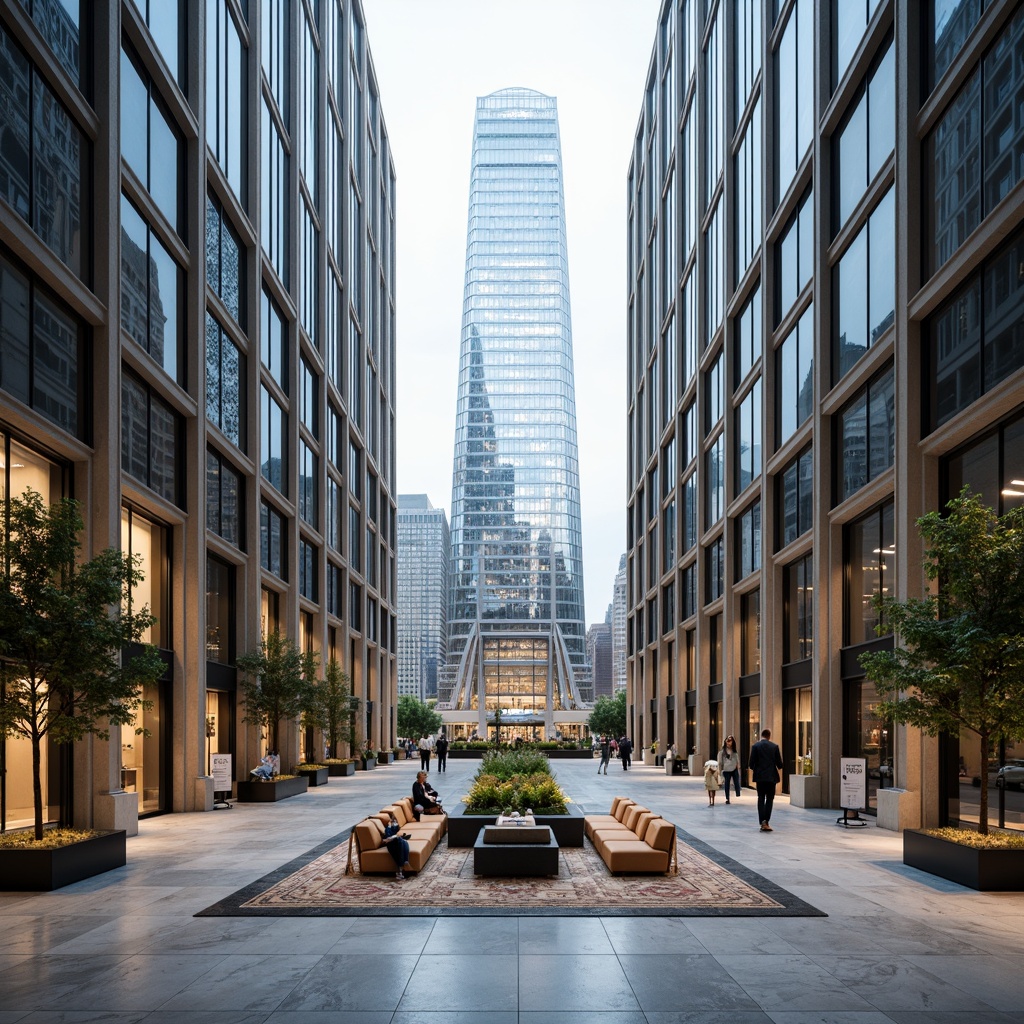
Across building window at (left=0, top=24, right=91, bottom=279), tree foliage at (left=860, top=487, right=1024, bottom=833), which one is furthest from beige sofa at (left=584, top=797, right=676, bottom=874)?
building window at (left=0, top=24, right=91, bottom=279)

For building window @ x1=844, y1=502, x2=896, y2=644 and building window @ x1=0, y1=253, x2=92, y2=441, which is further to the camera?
building window @ x1=844, y1=502, x2=896, y2=644

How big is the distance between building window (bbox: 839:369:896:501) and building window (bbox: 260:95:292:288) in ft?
65.0

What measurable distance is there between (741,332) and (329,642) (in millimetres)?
23457

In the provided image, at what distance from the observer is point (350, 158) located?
5438cm

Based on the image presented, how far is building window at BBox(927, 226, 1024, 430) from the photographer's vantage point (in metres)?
16.7

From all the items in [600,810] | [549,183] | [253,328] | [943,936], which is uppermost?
[549,183]

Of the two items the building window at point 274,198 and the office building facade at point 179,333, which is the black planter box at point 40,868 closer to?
the office building facade at point 179,333

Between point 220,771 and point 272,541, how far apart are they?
34.8ft

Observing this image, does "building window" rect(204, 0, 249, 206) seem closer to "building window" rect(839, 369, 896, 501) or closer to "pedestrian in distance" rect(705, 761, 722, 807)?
"building window" rect(839, 369, 896, 501)

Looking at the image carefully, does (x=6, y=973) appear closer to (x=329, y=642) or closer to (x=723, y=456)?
(x=723, y=456)

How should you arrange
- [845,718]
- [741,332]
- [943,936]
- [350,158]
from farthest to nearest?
[350,158] < [741,332] < [845,718] < [943,936]

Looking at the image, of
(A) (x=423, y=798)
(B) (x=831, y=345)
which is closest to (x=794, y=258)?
(B) (x=831, y=345)

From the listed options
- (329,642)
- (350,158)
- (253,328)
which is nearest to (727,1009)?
(253,328)

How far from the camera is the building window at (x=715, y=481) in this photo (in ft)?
132
